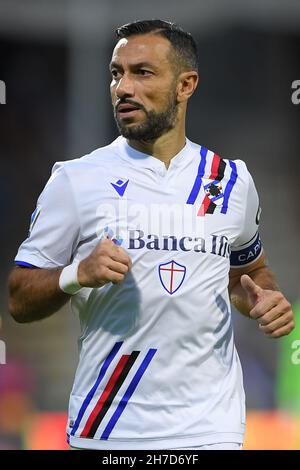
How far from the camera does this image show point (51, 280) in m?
3.32

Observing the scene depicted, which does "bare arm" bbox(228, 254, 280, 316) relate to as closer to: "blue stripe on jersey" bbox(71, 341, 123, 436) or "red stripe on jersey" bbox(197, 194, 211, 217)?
"red stripe on jersey" bbox(197, 194, 211, 217)

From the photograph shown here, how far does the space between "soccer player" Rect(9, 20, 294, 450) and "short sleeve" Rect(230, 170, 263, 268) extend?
7.7 inches

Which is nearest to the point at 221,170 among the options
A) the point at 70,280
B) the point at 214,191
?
the point at 214,191

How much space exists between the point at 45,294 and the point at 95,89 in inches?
199

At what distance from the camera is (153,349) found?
3.38 m

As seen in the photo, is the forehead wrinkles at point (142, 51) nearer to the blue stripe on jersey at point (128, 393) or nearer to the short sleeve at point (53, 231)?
the short sleeve at point (53, 231)

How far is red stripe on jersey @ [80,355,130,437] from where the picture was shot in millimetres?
3391

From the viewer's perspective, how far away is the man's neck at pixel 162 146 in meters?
3.65

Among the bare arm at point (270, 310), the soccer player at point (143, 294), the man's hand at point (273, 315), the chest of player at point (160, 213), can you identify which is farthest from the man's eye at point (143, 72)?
the man's hand at point (273, 315)

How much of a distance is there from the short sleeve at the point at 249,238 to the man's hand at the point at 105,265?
2.62ft

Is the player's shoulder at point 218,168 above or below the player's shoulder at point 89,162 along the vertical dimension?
below

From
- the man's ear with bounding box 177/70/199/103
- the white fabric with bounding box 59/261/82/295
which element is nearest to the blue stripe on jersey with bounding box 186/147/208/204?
the man's ear with bounding box 177/70/199/103
